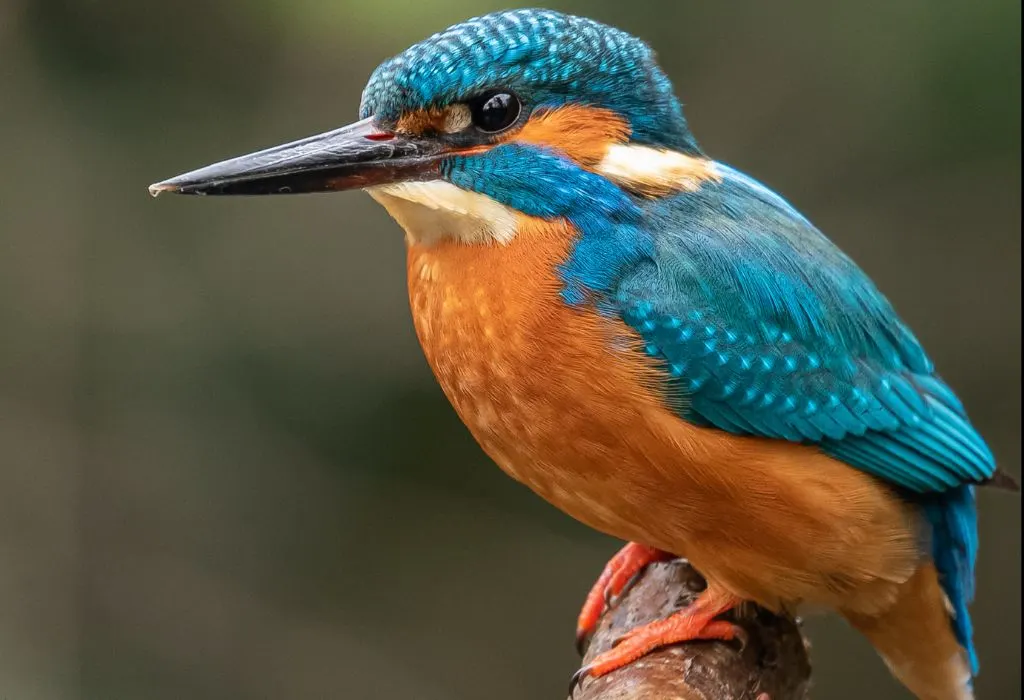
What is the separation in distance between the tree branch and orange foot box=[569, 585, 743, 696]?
18mm

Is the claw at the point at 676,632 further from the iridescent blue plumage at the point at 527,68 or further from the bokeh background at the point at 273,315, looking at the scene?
the bokeh background at the point at 273,315

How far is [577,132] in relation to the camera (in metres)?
1.99

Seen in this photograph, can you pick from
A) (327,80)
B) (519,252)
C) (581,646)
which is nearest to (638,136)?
(519,252)

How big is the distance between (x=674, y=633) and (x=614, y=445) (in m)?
0.47

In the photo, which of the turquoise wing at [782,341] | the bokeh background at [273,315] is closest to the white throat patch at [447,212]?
the turquoise wing at [782,341]

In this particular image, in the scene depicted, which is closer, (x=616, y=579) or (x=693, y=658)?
(x=693, y=658)

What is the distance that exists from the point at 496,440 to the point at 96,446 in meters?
1.95

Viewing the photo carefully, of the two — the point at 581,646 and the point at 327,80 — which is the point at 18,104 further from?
the point at 581,646

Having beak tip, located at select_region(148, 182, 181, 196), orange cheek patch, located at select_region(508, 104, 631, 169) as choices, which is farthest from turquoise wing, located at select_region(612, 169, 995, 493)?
beak tip, located at select_region(148, 182, 181, 196)

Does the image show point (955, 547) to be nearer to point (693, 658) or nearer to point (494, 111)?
point (693, 658)

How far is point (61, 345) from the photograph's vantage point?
3.51m

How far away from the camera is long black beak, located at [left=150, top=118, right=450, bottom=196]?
1.90 m

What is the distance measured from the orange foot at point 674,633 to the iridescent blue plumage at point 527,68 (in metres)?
0.85

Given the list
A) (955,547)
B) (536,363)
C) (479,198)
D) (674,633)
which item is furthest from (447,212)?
(955,547)
